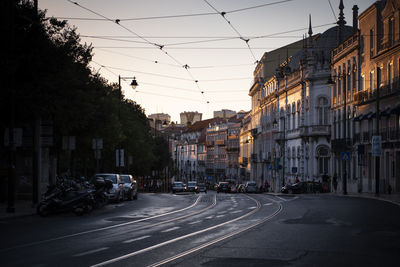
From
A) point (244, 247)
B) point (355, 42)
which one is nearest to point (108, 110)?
point (355, 42)

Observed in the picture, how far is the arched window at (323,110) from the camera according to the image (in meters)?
80.9

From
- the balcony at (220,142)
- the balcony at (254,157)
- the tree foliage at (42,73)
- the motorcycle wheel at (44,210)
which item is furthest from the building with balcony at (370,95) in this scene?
the balcony at (220,142)

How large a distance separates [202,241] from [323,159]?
66821mm

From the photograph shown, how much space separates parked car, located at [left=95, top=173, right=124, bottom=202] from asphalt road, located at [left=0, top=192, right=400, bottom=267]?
48.1ft

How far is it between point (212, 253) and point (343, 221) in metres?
10.1

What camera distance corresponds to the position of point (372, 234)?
17.9 m

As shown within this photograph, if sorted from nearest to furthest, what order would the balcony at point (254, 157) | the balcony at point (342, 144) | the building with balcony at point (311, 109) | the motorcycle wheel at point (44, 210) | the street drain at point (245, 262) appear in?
the street drain at point (245, 262), the motorcycle wheel at point (44, 210), the balcony at point (342, 144), the building with balcony at point (311, 109), the balcony at point (254, 157)

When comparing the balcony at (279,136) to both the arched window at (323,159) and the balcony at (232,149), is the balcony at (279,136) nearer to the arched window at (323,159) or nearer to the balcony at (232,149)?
the arched window at (323,159)

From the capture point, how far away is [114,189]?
39469 mm

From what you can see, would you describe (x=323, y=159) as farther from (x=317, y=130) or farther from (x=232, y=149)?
(x=232, y=149)

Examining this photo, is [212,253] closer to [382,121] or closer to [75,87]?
[75,87]

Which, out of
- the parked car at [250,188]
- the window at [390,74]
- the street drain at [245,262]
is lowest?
the parked car at [250,188]

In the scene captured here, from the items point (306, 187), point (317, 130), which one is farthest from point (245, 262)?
point (317, 130)

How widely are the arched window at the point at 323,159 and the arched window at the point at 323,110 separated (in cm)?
300
